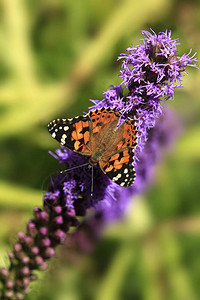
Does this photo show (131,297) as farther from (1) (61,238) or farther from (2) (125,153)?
(2) (125,153)

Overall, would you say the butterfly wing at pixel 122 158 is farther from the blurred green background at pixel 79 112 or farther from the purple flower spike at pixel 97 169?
the blurred green background at pixel 79 112

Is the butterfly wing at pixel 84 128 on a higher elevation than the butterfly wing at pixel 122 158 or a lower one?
higher

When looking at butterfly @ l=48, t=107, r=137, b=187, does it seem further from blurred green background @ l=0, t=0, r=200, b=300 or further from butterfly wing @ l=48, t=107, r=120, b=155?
blurred green background @ l=0, t=0, r=200, b=300

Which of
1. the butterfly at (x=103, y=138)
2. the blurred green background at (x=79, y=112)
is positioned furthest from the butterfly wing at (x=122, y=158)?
the blurred green background at (x=79, y=112)

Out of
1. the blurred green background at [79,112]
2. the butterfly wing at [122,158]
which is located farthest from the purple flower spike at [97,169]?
the blurred green background at [79,112]

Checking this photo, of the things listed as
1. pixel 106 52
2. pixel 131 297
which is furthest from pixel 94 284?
pixel 106 52

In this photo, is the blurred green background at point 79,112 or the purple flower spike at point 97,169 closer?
the purple flower spike at point 97,169

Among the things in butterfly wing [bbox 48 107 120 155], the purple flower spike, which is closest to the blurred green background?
the purple flower spike
